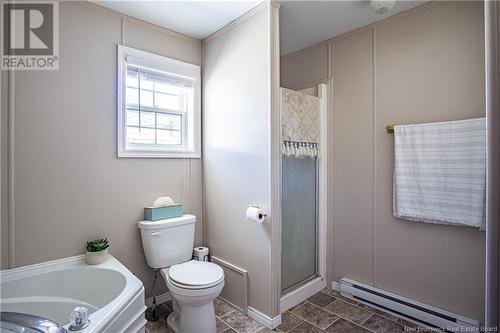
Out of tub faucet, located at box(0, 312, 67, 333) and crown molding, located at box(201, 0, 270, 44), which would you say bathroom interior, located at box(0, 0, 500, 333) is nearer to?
crown molding, located at box(201, 0, 270, 44)

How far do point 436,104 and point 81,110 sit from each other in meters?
2.66

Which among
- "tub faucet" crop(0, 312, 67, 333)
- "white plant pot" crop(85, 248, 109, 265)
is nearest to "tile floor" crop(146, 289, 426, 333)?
"white plant pot" crop(85, 248, 109, 265)

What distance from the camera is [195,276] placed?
5.78ft

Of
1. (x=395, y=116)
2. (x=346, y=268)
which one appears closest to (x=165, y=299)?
(x=346, y=268)

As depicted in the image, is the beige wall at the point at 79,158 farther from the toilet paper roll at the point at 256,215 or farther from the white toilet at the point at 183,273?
the toilet paper roll at the point at 256,215

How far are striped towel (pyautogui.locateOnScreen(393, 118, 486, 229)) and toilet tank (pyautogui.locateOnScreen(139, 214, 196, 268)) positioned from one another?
178cm

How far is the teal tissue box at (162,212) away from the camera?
6.96 ft

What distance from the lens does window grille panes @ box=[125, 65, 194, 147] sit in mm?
2195

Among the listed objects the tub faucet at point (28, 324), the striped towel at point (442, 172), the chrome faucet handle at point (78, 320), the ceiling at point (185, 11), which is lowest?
the chrome faucet handle at point (78, 320)

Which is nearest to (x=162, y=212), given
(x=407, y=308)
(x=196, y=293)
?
(x=196, y=293)

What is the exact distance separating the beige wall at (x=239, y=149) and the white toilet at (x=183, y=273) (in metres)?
0.30

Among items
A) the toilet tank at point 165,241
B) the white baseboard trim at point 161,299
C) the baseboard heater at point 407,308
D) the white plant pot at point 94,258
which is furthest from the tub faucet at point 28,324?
the baseboard heater at point 407,308

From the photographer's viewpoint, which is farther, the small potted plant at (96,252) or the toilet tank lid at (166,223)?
the toilet tank lid at (166,223)

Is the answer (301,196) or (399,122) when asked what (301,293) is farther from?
(399,122)
